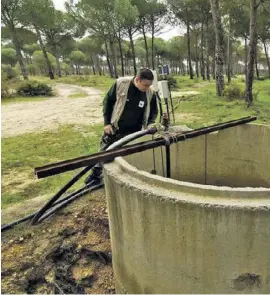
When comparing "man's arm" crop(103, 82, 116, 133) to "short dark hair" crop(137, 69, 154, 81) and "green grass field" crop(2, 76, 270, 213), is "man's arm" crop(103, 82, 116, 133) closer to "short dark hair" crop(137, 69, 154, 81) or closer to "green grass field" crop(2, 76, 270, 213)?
"short dark hair" crop(137, 69, 154, 81)

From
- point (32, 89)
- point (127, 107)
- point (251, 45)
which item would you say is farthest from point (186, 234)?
point (32, 89)

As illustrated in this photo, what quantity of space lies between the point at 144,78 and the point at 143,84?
104mm

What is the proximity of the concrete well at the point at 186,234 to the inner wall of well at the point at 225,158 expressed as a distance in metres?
1.52

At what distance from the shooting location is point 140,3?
88.6 ft

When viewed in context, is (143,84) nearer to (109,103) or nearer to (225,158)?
(109,103)

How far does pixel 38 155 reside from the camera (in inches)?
305

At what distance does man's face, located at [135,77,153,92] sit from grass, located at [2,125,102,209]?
8.89ft

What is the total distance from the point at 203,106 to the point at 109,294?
34.4 ft

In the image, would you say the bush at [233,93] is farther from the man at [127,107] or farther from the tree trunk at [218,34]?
the man at [127,107]

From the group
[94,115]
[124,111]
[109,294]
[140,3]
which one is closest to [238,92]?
[94,115]

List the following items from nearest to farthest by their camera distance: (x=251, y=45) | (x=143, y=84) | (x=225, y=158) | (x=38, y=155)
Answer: (x=143, y=84)
(x=225, y=158)
(x=38, y=155)
(x=251, y=45)

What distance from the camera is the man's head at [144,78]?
11.8 feet

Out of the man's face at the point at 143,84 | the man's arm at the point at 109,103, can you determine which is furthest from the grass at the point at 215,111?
the man's face at the point at 143,84

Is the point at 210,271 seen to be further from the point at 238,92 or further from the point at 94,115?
the point at 238,92
